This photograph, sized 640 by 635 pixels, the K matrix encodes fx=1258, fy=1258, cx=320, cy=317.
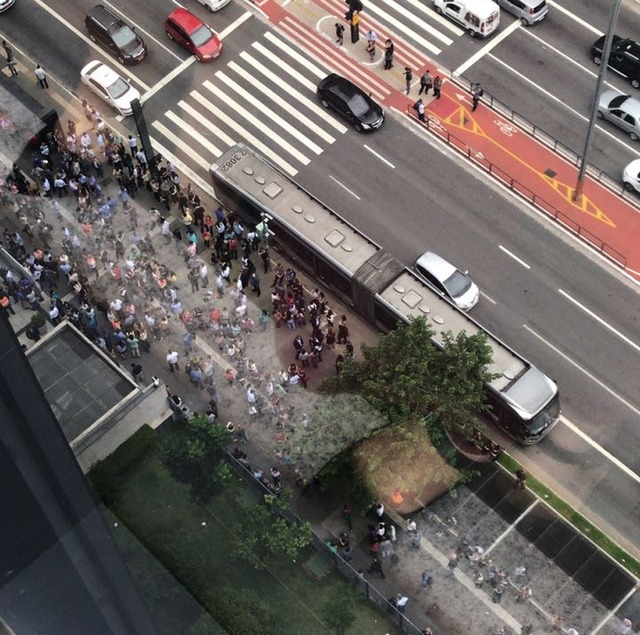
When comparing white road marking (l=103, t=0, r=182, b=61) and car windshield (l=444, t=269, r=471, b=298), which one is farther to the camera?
white road marking (l=103, t=0, r=182, b=61)

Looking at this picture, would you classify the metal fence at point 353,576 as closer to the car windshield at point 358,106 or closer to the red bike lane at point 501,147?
the red bike lane at point 501,147

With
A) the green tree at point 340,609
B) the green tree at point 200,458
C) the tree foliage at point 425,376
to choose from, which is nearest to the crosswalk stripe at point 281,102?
the tree foliage at point 425,376

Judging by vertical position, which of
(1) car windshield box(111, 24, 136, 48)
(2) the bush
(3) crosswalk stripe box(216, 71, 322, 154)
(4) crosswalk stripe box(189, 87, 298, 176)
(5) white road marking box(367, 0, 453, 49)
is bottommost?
(2) the bush

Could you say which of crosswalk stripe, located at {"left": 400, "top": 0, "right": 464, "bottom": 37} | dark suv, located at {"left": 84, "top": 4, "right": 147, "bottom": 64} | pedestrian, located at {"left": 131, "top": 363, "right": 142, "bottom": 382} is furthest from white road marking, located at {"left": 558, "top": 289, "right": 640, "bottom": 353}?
dark suv, located at {"left": 84, "top": 4, "right": 147, "bottom": 64}

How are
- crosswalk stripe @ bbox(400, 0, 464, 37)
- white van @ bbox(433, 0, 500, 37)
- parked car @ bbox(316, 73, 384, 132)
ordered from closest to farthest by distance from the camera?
parked car @ bbox(316, 73, 384, 132) < white van @ bbox(433, 0, 500, 37) < crosswalk stripe @ bbox(400, 0, 464, 37)

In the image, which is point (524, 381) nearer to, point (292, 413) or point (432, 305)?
point (432, 305)

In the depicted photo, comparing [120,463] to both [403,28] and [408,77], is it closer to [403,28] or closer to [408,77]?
[408,77]

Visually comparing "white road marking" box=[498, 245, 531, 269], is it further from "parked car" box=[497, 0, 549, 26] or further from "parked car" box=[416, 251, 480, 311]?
"parked car" box=[497, 0, 549, 26]

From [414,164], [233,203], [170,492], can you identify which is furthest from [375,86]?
[170,492]
